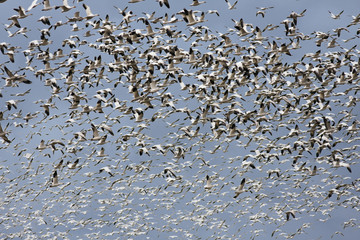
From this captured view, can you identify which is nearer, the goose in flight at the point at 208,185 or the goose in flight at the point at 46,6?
the goose in flight at the point at 46,6

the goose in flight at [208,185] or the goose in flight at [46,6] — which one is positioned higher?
the goose in flight at [46,6]

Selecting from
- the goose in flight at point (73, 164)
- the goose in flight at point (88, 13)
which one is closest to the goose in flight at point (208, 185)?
the goose in flight at point (73, 164)

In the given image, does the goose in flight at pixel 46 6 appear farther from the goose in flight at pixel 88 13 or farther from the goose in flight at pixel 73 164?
the goose in flight at pixel 73 164

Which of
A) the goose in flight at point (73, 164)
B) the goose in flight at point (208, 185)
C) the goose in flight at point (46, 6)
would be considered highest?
the goose in flight at point (46, 6)

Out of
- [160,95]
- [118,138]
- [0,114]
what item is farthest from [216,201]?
[0,114]

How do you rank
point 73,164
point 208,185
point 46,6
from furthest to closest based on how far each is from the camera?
point 208,185
point 73,164
point 46,6

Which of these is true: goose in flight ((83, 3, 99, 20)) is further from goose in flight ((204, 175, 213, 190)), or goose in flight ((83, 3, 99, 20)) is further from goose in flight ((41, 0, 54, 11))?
goose in flight ((204, 175, 213, 190))

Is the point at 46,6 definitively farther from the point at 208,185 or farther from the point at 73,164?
the point at 208,185

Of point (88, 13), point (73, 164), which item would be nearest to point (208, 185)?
point (73, 164)

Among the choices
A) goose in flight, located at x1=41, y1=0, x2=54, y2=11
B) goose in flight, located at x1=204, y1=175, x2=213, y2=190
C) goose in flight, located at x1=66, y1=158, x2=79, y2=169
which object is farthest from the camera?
goose in flight, located at x1=204, y1=175, x2=213, y2=190

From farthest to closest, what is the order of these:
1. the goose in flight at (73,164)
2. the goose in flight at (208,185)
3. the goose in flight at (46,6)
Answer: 1. the goose in flight at (208,185)
2. the goose in flight at (73,164)
3. the goose in flight at (46,6)

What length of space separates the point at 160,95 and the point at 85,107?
5386 mm

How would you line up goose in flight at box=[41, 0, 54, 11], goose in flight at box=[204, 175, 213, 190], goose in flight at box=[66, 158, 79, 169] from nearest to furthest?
goose in flight at box=[41, 0, 54, 11] → goose in flight at box=[66, 158, 79, 169] → goose in flight at box=[204, 175, 213, 190]

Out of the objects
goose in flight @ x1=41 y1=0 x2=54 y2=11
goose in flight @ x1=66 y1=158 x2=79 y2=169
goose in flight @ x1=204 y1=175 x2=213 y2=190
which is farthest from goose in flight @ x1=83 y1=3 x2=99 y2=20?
goose in flight @ x1=204 y1=175 x2=213 y2=190
